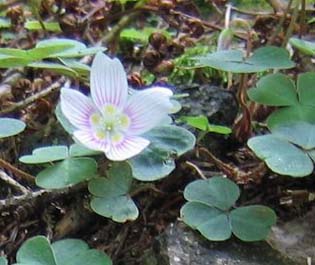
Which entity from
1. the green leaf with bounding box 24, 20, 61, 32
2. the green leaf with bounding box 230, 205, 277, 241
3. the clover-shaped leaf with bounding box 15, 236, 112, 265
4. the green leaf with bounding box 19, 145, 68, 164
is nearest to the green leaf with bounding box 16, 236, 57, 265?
the clover-shaped leaf with bounding box 15, 236, 112, 265

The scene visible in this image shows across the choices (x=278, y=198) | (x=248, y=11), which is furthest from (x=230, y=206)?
(x=248, y=11)

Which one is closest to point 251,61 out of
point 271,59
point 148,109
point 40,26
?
point 271,59

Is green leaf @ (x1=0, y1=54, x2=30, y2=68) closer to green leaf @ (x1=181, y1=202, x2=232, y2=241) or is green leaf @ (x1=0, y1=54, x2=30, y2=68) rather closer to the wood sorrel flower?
the wood sorrel flower

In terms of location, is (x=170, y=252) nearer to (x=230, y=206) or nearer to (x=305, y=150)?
(x=230, y=206)

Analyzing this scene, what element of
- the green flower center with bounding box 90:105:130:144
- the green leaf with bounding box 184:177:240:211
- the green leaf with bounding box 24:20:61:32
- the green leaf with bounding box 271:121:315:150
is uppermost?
the green flower center with bounding box 90:105:130:144

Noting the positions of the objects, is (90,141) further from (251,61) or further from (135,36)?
(135,36)

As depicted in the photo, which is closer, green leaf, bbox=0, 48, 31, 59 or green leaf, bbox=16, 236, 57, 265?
green leaf, bbox=16, 236, 57, 265

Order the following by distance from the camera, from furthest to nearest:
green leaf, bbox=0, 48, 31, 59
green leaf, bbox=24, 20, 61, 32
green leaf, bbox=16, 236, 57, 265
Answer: green leaf, bbox=24, 20, 61, 32, green leaf, bbox=0, 48, 31, 59, green leaf, bbox=16, 236, 57, 265
